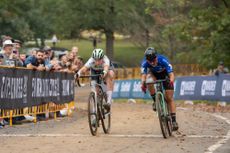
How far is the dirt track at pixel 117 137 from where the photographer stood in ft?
39.1

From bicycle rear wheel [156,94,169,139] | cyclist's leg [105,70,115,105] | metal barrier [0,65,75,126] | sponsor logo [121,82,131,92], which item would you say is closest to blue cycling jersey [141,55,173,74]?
bicycle rear wheel [156,94,169,139]

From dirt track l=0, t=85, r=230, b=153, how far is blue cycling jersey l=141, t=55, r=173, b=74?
1329 millimetres

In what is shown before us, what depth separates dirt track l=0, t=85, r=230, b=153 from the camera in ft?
39.1

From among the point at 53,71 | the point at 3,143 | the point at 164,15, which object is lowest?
the point at 3,143

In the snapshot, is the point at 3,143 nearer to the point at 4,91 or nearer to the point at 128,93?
the point at 4,91

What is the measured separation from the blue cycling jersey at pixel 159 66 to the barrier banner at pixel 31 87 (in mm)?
3613

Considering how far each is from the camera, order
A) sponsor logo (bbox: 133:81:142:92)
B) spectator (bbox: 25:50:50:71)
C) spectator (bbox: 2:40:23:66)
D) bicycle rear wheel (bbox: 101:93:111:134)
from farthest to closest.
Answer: sponsor logo (bbox: 133:81:142:92)
spectator (bbox: 25:50:50:71)
spectator (bbox: 2:40:23:66)
bicycle rear wheel (bbox: 101:93:111:134)

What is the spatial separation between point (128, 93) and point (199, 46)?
17.1ft

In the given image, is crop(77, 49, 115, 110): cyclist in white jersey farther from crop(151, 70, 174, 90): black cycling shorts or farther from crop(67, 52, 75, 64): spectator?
crop(67, 52, 75, 64): spectator

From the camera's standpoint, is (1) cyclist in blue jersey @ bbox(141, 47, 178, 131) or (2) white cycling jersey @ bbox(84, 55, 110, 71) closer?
(1) cyclist in blue jersey @ bbox(141, 47, 178, 131)

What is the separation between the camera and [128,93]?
34.7 metres

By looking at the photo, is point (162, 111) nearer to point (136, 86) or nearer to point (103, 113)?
point (103, 113)

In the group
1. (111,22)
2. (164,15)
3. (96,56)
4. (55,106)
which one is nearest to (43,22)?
(111,22)

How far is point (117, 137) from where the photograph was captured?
543 inches
